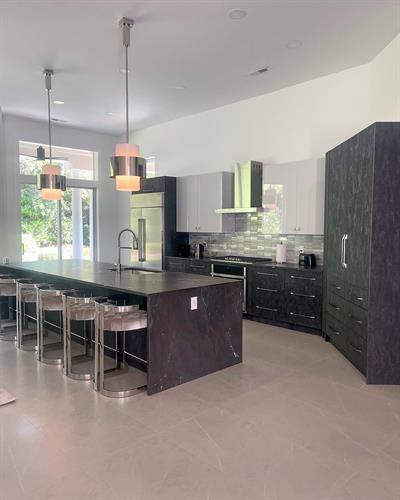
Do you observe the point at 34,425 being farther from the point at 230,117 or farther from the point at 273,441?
the point at 230,117

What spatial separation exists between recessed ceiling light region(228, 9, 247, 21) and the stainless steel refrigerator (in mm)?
3681

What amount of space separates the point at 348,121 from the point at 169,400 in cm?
413

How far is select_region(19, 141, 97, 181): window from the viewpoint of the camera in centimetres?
743

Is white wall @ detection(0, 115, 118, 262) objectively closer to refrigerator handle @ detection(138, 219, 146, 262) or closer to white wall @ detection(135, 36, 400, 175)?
white wall @ detection(135, 36, 400, 175)

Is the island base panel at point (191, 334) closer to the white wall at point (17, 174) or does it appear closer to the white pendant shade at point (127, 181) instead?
the white pendant shade at point (127, 181)

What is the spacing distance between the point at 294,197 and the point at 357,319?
2.16 m

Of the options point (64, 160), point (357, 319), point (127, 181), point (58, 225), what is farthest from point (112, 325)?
point (64, 160)

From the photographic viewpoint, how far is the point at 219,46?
4312mm

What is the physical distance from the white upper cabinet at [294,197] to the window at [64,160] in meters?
4.40

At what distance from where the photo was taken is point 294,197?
5422 mm

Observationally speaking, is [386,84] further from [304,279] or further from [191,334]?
[191,334]

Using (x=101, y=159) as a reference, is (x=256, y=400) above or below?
below

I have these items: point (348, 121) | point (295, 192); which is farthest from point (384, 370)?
point (348, 121)

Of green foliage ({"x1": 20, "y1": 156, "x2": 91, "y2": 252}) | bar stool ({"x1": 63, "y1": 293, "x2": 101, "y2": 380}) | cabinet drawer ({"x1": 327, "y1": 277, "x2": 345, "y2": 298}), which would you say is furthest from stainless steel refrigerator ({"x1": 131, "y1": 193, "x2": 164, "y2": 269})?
cabinet drawer ({"x1": 327, "y1": 277, "x2": 345, "y2": 298})
